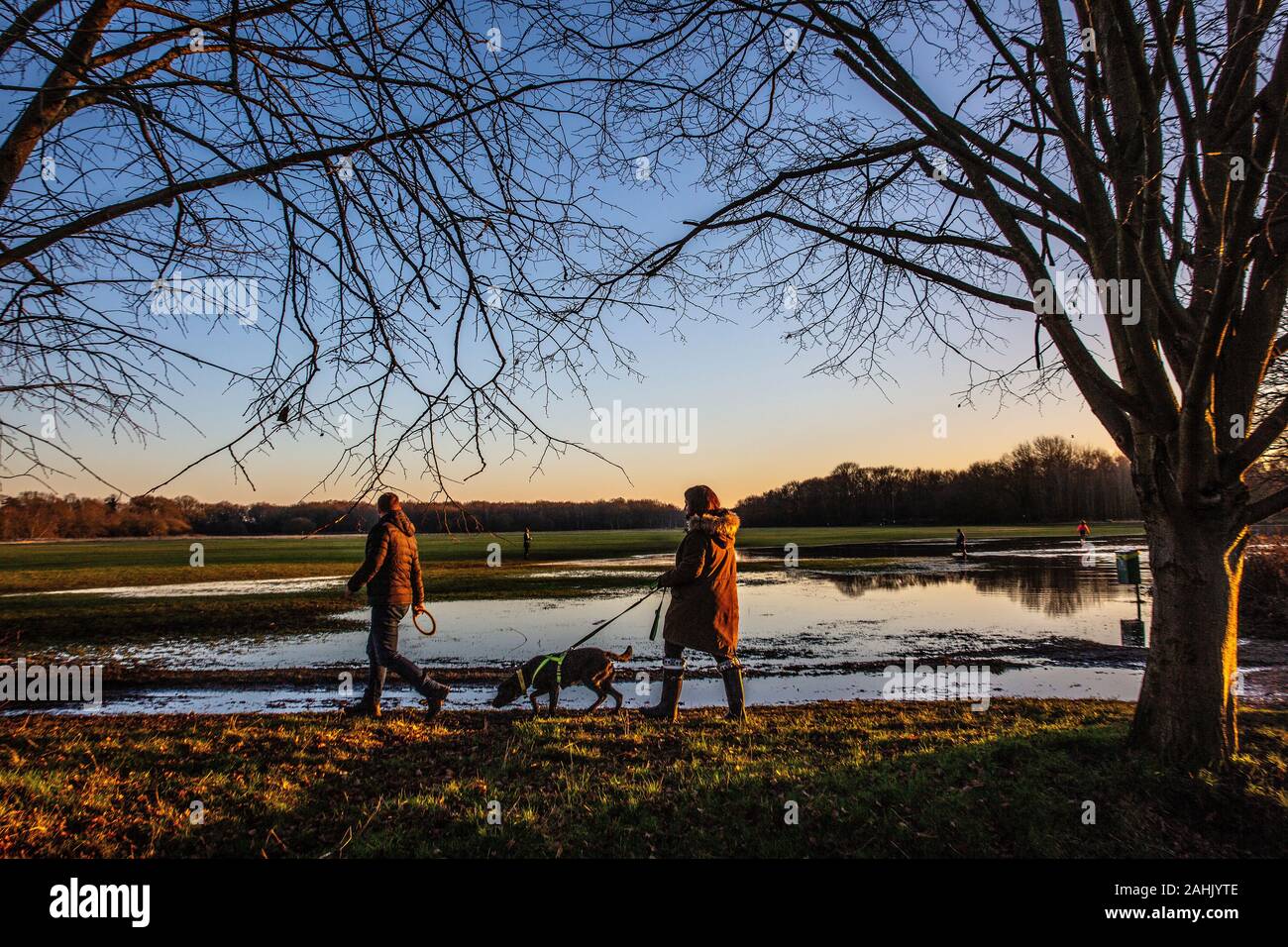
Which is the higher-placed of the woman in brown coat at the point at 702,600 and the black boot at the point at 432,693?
the woman in brown coat at the point at 702,600

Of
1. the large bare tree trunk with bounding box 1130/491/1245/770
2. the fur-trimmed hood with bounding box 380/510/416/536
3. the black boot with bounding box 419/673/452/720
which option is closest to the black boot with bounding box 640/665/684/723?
the black boot with bounding box 419/673/452/720

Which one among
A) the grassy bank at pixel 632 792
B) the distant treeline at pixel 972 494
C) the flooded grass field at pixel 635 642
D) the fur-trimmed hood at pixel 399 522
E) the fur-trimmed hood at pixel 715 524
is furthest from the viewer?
the distant treeline at pixel 972 494

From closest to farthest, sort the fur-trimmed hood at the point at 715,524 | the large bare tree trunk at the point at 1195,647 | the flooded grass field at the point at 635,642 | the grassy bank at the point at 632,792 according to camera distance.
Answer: the grassy bank at the point at 632,792 → the large bare tree trunk at the point at 1195,647 → the fur-trimmed hood at the point at 715,524 → the flooded grass field at the point at 635,642

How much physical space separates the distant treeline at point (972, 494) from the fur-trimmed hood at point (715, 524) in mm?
113231

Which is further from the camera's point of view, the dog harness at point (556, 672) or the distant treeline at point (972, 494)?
the distant treeline at point (972, 494)

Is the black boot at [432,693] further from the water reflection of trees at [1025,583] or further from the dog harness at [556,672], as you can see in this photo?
the water reflection of trees at [1025,583]

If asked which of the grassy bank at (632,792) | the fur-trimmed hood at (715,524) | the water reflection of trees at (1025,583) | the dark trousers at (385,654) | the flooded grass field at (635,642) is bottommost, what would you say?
the water reflection of trees at (1025,583)

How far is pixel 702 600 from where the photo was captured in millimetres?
6887

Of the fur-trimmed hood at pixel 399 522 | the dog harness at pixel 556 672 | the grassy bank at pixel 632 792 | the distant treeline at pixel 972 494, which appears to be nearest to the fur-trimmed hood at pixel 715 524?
the grassy bank at pixel 632 792

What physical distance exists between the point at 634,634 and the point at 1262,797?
12396 millimetres

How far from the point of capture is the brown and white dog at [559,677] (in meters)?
7.69

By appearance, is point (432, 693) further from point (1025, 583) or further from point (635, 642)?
point (1025, 583)

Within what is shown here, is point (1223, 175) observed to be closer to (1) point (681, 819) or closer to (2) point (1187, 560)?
(2) point (1187, 560)

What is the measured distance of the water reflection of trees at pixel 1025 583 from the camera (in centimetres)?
2095
